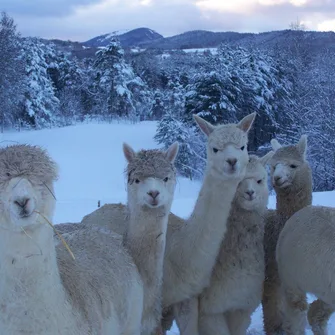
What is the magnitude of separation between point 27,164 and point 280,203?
3899 mm

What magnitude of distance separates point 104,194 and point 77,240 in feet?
47.0

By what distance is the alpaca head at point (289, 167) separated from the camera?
19.6 ft

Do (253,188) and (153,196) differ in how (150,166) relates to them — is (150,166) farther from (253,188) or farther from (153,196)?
(253,188)

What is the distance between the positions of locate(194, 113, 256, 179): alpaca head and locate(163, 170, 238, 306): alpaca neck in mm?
118

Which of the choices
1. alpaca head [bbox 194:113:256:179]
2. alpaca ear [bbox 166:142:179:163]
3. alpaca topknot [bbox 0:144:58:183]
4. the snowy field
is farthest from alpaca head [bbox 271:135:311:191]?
the snowy field

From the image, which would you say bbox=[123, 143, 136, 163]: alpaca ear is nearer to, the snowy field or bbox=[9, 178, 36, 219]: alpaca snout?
bbox=[9, 178, 36, 219]: alpaca snout

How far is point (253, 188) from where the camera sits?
5.34 metres

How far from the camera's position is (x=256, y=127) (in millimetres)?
30016

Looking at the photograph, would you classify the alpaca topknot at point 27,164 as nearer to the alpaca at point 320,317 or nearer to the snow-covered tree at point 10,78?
the alpaca at point 320,317

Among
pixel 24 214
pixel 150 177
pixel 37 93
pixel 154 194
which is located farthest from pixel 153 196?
pixel 37 93

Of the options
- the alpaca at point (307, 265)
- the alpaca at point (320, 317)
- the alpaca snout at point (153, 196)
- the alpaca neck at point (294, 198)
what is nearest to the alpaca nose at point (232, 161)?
the alpaca snout at point (153, 196)

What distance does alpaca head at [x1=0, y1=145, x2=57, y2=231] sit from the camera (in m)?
2.72

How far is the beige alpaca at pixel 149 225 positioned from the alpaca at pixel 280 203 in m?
1.77

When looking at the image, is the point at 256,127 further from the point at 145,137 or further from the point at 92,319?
the point at 92,319
